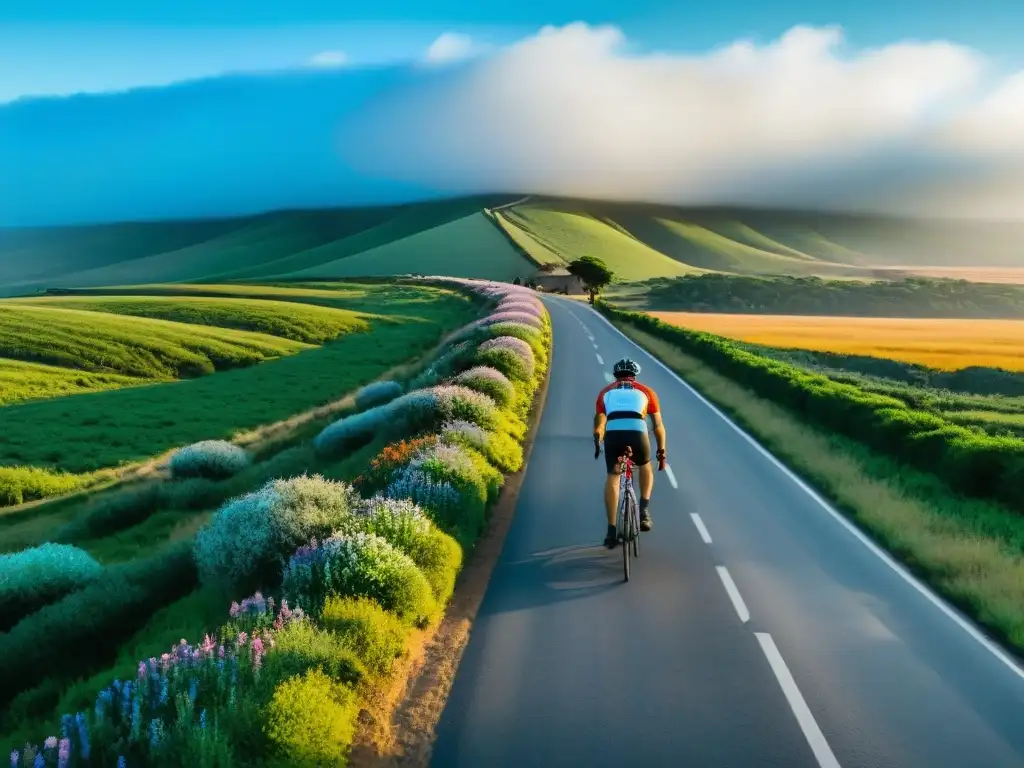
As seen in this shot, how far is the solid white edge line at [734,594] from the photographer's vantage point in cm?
895

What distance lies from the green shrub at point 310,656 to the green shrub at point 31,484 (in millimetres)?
17381

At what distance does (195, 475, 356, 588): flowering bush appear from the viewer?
9.49 meters

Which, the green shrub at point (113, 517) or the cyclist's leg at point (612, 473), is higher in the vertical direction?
the cyclist's leg at point (612, 473)

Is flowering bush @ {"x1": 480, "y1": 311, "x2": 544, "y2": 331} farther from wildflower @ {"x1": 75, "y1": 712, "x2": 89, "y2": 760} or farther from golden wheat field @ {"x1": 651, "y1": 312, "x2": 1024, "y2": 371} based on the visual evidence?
wildflower @ {"x1": 75, "y1": 712, "x2": 89, "y2": 760}

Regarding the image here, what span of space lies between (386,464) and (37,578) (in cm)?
539

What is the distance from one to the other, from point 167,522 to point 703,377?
22.6 metres

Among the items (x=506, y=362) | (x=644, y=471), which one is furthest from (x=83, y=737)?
(x=506, y=362)

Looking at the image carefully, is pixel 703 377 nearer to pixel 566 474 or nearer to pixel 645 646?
pixel 566 474

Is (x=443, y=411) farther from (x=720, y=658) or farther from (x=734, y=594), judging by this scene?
(x=720, y=658)

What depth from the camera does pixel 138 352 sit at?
4559 centimetres

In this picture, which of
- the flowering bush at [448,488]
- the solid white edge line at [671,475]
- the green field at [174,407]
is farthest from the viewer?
the green field at [174,407]

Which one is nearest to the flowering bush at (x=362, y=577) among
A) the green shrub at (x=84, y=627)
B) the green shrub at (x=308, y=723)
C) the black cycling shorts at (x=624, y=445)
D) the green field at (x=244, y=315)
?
the green shrub at (x=308, y=723)

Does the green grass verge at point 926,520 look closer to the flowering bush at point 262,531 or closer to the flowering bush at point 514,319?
the flowering bush at point 262,531

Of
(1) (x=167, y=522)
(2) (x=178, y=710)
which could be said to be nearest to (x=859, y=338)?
(1) (x=167, y=522)
